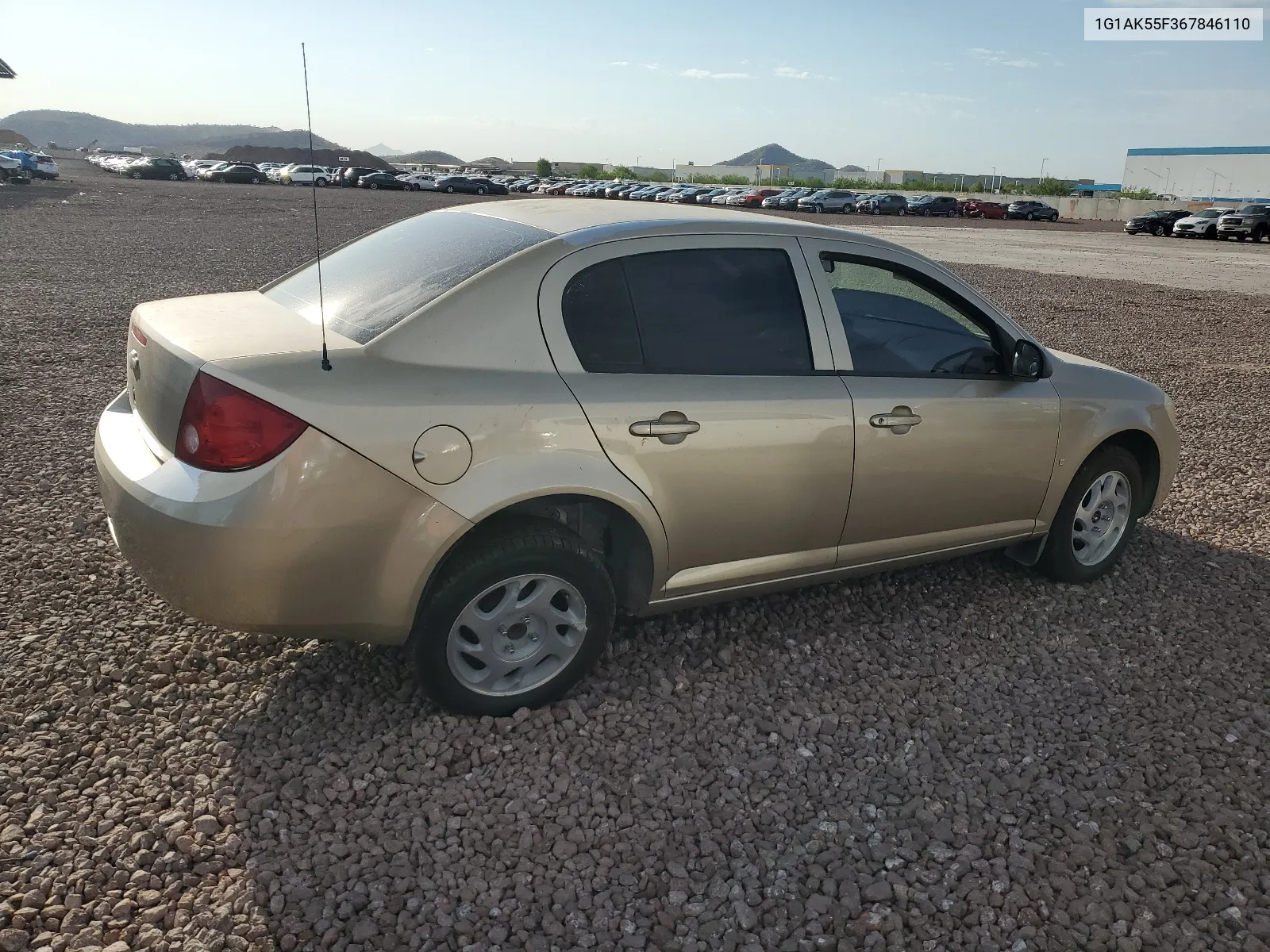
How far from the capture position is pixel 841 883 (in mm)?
2682

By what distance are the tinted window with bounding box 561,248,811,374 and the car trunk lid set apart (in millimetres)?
821

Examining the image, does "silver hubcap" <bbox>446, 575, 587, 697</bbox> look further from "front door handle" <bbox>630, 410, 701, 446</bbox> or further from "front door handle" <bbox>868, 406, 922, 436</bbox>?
"front door handle" <bbox>868, 406, 922, 436</bbox>

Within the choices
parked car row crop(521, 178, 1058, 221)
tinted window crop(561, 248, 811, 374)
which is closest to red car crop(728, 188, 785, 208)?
parked car row crop(521, 178, 1058, 221)

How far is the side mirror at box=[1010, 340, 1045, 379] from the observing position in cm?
405

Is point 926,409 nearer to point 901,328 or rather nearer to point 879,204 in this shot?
point 901,328

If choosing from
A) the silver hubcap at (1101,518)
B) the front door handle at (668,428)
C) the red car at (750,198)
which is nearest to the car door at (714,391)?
the front door handle at (668,428)

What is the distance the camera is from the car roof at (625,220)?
11.4 ft

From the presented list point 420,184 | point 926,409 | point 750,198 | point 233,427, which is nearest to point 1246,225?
point 750,198

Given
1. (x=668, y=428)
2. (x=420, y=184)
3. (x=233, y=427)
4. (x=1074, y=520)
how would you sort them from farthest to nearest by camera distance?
(x=420, y=184) → (x=1074, y=520) → (x=668, y=428) → (x=233, y=427)

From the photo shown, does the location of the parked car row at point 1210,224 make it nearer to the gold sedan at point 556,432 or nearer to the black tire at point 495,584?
the gold sedan at point 556,432

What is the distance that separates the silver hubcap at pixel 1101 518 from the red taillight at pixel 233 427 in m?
3.65

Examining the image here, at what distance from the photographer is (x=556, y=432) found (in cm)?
311

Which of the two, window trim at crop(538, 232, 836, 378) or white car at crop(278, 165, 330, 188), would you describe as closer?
window trim at crop(538, 232, 836, 378)

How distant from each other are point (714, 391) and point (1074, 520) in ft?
7.35
